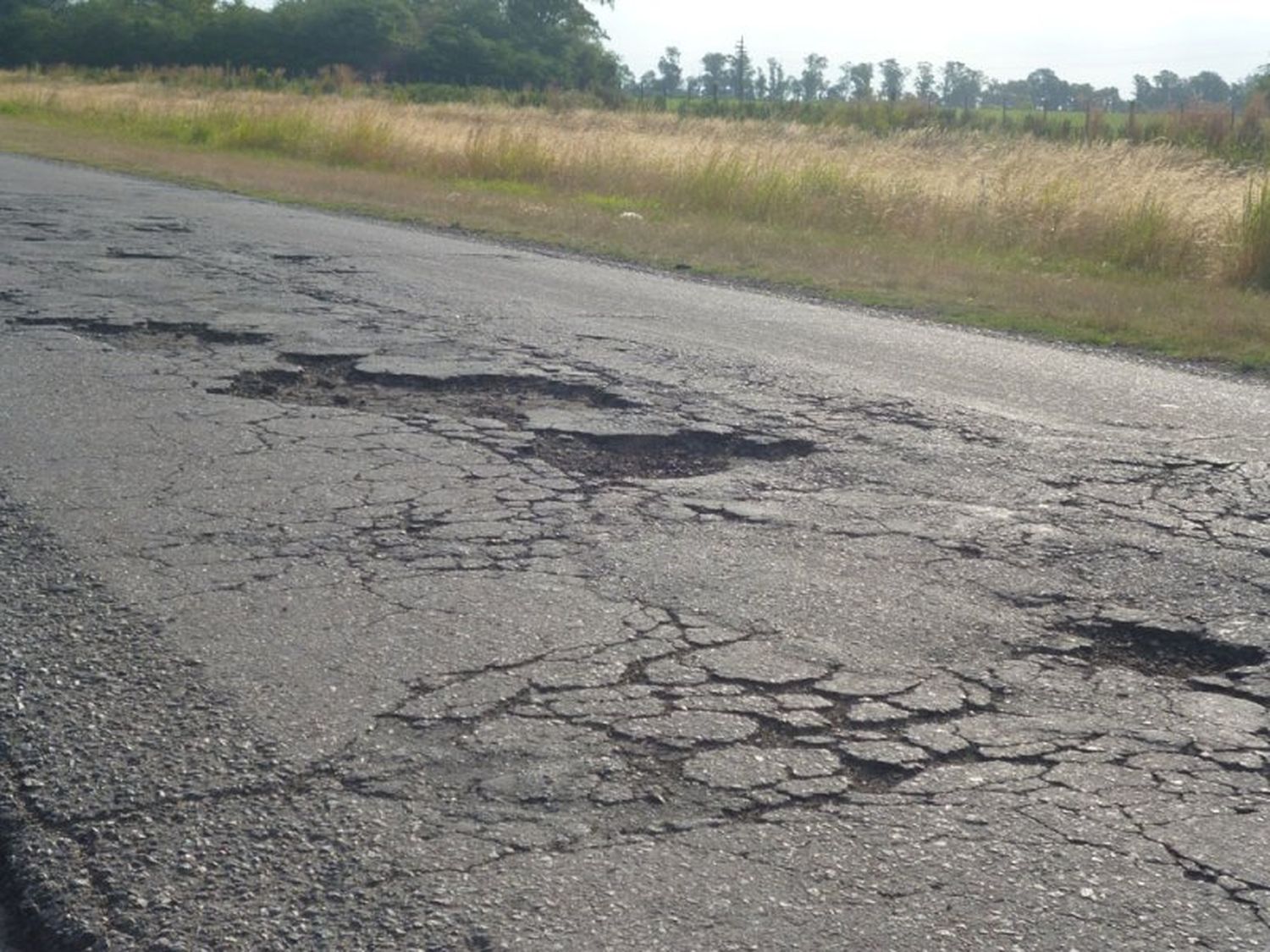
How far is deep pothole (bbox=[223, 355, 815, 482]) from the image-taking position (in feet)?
19.6

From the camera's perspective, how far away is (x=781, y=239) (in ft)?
50.9

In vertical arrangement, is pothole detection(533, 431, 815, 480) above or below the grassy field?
below

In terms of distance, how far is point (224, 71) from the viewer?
5453 centimetres

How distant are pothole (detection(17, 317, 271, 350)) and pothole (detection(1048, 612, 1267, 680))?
515 centimetres

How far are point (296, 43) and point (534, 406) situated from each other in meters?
68.5

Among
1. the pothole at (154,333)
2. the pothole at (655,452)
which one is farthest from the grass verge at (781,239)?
the pothole at (154,333)

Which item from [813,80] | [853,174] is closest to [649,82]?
[813,80]

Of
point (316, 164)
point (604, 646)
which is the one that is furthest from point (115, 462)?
point (316, 164)

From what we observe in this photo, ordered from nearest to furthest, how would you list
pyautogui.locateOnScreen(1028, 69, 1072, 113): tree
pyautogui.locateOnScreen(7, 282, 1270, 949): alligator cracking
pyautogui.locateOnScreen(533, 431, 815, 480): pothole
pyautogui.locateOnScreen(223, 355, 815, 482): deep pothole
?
pyautogui.locateOnScreen(7, 282, 1270, 949): alligator cracking < pyautogui.locateOnScreen(533, 431, 815, 480): pothole < pyautogui.locateOnScreen(223, 355, 815, 482): deep pothole < pyautogui.locateOnScreen(1028, 69, 1072, 113): tree

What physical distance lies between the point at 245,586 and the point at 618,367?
3486 mm

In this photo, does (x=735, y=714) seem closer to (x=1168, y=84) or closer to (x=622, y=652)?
(x=622, y=652)

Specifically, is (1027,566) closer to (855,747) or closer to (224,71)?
(855,747)

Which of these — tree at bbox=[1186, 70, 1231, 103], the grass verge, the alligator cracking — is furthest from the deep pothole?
tree at bbox=[1186, 70, 1231, 103]

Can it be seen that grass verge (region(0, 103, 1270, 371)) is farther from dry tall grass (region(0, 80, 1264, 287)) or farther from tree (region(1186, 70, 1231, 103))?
tree (region(1186, 70, 1231, 103))
